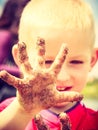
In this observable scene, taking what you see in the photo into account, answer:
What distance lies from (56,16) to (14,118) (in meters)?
0.33

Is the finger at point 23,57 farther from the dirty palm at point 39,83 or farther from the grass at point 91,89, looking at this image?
the grass at point 91,89

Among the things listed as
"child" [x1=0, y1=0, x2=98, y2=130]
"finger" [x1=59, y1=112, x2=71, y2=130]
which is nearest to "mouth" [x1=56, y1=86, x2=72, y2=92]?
"child" [x1=0, y1=0, x2=98, y2=130]

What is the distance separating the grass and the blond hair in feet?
0.40

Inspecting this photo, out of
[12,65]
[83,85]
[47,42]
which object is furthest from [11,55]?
[83,85]

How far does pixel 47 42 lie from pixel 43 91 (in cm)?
19

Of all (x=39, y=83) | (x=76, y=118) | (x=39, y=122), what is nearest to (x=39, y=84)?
(x=39, y=83)

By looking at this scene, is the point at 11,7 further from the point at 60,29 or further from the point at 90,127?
the point at 90,127

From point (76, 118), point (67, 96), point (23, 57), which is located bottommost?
point (76, 118)

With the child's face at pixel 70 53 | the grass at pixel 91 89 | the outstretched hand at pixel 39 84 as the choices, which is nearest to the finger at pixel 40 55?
the outstretched hand at pixel 39 84

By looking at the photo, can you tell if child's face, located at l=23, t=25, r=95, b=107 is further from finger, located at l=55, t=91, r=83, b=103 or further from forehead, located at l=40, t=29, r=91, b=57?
finger, located at l=55, t=91, r=83, b=103

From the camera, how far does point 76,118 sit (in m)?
1.28

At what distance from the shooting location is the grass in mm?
1294

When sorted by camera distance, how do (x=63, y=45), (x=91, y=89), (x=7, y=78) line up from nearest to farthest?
(x=7, y=78) → (x=63, y=45) → (x=91, y=89)

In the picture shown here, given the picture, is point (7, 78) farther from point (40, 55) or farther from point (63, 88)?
point (63, 88)
